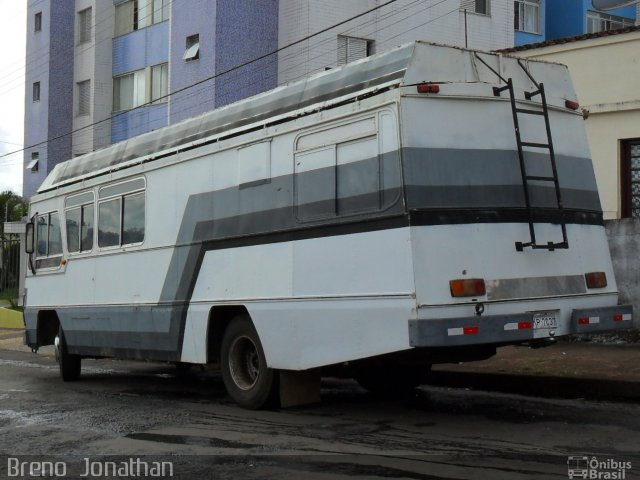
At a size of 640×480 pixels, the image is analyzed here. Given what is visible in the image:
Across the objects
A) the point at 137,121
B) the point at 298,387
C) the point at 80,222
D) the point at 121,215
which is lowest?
the point at 298,387

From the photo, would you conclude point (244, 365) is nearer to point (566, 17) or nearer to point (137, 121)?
point (137, 121)

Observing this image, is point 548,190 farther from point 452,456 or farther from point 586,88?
point 586,88

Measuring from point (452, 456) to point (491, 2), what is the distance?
27109 mm

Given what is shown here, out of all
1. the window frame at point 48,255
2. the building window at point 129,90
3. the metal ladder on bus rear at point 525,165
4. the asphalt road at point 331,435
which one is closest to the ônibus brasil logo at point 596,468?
the asphalt road at point 331,435

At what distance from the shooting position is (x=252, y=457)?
7.32 metres

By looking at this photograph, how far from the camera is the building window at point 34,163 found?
3624 cm

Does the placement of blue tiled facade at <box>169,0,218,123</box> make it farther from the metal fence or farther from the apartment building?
the metal fence

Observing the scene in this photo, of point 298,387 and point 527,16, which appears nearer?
point 298,387

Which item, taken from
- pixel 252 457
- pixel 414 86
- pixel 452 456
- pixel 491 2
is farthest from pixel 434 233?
pixel 491 2

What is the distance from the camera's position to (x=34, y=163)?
36156mm

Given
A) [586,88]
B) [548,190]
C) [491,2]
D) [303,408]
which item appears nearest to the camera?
[548,190]

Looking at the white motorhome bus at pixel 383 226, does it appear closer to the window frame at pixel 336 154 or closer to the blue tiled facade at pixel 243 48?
the window frame at pixel 336 154

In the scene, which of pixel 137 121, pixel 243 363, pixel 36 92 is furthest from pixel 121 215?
pixel 36 92

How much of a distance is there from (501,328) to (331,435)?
1.79 m
